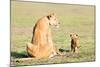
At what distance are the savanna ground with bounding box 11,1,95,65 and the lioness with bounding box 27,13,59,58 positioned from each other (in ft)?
0.14

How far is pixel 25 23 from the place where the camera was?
88.5 inches

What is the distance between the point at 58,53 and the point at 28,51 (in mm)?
325

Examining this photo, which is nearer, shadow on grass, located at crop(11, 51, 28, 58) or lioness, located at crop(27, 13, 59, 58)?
shadow on grass, located at crop(11, 51, 28, 58)

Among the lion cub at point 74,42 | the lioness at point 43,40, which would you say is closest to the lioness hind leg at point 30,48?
the lioness at point 43,40

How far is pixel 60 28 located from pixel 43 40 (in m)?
0.23

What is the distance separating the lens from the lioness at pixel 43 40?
2291mm

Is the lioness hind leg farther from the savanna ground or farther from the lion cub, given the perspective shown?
the lion cub

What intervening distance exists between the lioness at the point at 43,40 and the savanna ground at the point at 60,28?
42mm

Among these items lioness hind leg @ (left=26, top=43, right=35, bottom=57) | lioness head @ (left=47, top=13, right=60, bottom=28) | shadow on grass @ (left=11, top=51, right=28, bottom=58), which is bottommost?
shadow on grass @ (left=11, top=51, right=28, bottom=58)

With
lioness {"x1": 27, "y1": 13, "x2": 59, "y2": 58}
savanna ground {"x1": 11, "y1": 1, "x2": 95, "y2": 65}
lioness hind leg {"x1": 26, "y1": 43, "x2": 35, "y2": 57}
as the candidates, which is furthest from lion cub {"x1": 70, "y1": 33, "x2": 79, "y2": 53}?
lioness hind leg {"x1": 26, "y1": 43, "x2": 35, "y2": 57}

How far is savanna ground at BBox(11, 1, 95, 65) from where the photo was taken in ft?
7.24

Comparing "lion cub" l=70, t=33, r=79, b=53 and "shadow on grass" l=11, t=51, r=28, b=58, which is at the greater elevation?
"lion cub" l=70, t=33, r=79, b=53
